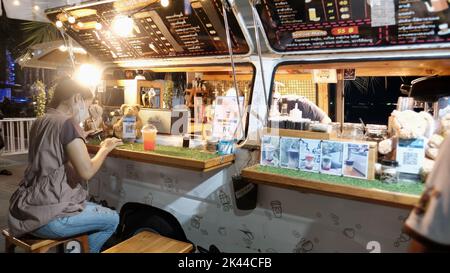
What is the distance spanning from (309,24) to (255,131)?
0.86 m

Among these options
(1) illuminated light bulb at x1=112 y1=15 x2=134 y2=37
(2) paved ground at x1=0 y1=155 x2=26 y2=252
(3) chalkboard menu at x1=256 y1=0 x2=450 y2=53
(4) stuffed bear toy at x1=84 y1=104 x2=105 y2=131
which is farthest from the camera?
(2) paved ground at x1=0 y1=155 x2=26 y2=252

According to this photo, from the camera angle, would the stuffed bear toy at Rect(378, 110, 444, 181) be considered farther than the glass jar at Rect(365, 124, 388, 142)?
No

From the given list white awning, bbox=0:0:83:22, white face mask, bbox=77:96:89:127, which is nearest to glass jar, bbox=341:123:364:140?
white face mask, bbox=77:96:89:127

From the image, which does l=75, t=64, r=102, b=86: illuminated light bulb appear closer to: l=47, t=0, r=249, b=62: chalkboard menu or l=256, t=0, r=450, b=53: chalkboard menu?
l=47, t=0, r=249, b=62: chalkboard menu

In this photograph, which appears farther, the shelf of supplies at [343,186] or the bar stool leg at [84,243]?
the bar stool leg at [84,243]

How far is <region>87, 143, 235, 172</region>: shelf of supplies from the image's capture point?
221cm

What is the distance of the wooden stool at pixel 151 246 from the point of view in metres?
2.43

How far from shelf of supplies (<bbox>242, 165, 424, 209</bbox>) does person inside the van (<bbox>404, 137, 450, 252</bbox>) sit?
0.52m

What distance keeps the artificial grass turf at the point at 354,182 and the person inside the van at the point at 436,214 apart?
0.58 meters

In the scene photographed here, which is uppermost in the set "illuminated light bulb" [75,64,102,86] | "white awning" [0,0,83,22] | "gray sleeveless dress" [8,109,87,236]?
"white awning" [0,0,83,22]

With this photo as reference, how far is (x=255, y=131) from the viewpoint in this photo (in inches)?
97.6

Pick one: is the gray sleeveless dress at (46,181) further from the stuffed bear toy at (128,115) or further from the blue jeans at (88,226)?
the stuffed bear toy at (128,115)

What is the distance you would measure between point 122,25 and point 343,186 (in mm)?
2384

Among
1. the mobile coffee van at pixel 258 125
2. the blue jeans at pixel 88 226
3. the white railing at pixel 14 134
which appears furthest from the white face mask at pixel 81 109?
the white railing at pixel 14 134
